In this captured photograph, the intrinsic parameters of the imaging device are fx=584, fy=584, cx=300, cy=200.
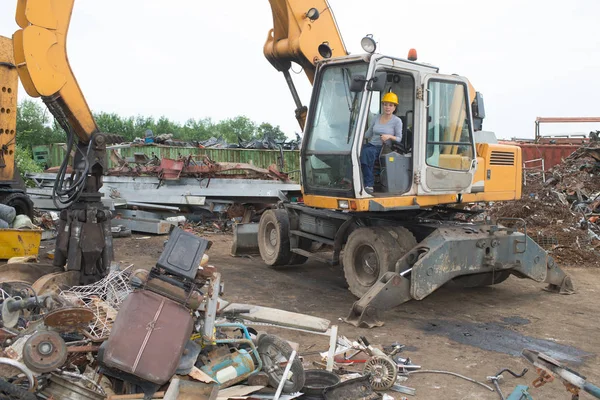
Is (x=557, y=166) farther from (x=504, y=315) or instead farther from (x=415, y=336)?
(x=415, y=336)

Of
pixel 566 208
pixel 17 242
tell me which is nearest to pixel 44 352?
pixel 17 242

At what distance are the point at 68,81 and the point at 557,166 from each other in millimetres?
14132

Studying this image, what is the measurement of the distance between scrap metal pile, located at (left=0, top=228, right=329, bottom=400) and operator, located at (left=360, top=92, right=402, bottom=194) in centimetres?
251

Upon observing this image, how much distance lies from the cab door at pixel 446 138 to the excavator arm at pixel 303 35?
1.61 meters

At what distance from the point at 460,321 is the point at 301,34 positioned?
402 centimetres

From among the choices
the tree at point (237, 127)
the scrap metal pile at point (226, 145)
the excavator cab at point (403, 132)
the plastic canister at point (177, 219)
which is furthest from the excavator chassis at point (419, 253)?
the tree at point (237, 127)

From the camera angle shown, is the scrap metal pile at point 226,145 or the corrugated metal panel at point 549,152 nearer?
the corrugated metal panel at point 549,152

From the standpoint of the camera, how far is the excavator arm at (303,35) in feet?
24.6

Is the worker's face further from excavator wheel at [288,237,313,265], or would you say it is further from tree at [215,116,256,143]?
tree at [215,116,256,143]

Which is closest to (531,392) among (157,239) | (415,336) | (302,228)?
Answer: (415,336)

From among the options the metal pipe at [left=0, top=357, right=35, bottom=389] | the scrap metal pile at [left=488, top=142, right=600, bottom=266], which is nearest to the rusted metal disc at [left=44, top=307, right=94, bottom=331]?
the metal pipe at [left=0, top=357, right=35, bottom=389]

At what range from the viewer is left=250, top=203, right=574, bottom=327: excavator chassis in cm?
609

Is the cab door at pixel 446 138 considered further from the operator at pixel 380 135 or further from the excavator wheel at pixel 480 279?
the excavator wheel at pixel 480 279

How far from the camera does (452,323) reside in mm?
6270
